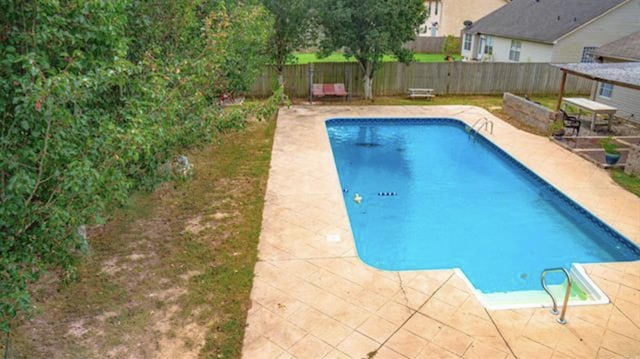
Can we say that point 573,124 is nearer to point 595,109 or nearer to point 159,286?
point 595,109

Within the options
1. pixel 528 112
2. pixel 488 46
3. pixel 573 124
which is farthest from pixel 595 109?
pixel 488 46

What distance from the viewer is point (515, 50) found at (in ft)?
88.9

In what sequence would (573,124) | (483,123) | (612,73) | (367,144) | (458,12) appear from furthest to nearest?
1. (458,12)
2. (483,123)
3. (367,144)
4. (573,124)
5. (612,73)

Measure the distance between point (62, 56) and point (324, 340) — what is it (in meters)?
4.07

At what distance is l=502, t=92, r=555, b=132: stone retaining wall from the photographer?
1517 cm

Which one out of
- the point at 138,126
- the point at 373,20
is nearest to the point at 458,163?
the point at 373,20

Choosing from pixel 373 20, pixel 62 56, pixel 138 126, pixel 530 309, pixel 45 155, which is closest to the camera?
pixel 45 155

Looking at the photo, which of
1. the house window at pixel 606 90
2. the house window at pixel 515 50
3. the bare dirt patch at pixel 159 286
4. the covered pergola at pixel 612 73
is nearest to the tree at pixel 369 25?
the covered pergola at pixel 612 73

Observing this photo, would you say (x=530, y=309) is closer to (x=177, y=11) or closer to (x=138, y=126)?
(x=138, y=126)

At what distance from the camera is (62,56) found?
367 cm

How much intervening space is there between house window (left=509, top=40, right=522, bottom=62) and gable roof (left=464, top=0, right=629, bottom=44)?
548mm

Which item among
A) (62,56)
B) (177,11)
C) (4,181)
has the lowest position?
(4,181)

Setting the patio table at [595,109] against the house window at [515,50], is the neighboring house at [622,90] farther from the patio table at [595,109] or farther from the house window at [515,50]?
the house window at [515,50]

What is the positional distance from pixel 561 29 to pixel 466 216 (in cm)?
1781
